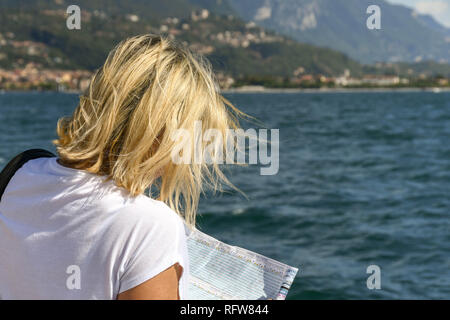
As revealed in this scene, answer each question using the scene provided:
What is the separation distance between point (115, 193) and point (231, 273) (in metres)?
0.54

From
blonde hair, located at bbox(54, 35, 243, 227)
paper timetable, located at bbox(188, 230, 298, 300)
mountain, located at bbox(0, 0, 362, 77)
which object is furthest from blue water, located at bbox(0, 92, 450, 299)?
mountain, located at bbox(0, 0, 362, 77)

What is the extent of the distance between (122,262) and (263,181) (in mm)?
13763

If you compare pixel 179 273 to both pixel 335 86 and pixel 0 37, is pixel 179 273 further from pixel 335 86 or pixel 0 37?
pixel 335 86

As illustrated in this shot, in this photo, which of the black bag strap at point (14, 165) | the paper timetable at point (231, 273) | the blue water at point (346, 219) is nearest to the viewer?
the black bag strap at point (14, 165)

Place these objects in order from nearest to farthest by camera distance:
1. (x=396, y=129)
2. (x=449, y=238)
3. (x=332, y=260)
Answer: (x=332, y=260) → (x=449, y=238) → (x=396, y=129)

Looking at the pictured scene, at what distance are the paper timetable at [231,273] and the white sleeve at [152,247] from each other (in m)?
0.42

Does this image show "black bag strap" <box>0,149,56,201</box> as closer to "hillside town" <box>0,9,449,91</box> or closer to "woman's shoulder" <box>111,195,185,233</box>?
"woman's shoulder" <box>111,195,185,233</box>

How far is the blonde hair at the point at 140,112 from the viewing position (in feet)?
4.21

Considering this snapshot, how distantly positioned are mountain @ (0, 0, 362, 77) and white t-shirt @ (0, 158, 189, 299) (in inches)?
2843

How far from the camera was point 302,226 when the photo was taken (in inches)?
404

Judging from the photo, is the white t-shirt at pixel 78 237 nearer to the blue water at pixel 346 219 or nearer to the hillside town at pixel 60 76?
the blue water at pixel 346 219

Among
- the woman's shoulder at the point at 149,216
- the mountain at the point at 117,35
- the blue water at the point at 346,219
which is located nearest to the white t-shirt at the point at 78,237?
the woman's shoulder at the point at 149,216

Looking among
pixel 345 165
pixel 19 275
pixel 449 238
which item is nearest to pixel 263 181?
pixel 345 165

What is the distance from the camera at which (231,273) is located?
164 centimetres
